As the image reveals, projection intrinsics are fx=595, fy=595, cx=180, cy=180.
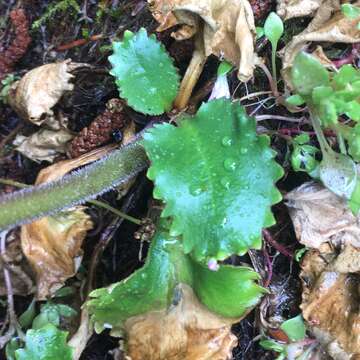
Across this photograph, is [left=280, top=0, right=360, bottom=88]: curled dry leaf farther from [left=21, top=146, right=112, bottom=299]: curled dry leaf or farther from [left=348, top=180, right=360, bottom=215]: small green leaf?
[left=21, top=146, right=112, bottom=299]: curled dry leaf

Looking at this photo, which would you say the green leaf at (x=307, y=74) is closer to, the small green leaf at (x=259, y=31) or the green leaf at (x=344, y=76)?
the green leaf at (x=344, y=76)

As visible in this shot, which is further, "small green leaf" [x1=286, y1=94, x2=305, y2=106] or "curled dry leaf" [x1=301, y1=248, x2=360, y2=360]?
"curled dry leaf" [x1=301, y1=248, x2=360, y2=360]

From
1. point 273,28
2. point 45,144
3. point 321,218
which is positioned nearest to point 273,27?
point 273,28

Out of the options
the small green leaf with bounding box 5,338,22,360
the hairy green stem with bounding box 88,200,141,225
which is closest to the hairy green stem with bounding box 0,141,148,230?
the hairy green stem with bounding box 88,200,141,225

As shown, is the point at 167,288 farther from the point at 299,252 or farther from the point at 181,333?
the point at 299,252

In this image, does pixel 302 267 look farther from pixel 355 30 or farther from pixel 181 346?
pixel 355 30

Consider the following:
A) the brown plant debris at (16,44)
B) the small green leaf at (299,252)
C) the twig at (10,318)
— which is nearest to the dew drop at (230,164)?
the small green leaf at (299,252)

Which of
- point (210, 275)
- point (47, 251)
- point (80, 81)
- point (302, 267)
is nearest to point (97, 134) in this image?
point (80, 81)
